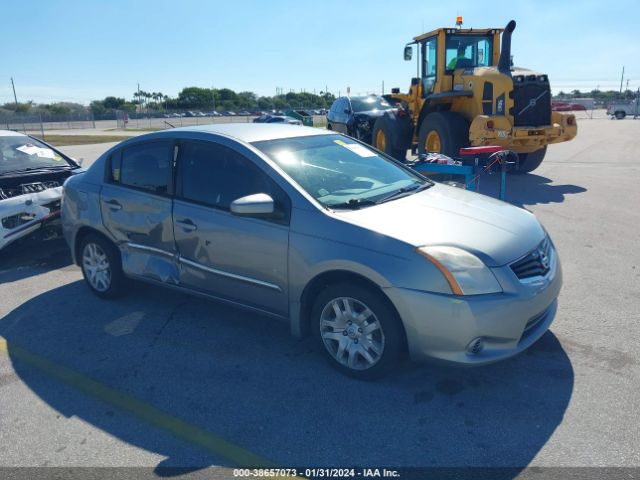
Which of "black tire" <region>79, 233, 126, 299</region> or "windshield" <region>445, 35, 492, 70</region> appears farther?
"windshield" <region>445, 35, 492, 70</region>

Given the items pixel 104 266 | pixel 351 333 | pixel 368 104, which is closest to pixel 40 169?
pixel 104 266

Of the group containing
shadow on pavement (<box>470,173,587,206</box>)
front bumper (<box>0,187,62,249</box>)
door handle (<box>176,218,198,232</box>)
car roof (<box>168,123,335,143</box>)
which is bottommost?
shadow on pavement (<box>470,173,587,206</box>)

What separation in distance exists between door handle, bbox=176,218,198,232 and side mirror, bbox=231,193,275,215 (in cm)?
65

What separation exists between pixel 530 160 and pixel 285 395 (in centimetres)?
1013

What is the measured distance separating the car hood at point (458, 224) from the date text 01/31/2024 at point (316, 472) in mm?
1272

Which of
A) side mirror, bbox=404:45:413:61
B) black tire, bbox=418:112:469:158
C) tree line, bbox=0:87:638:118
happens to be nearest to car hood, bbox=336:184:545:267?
black tire, bbox=418:112:469:158

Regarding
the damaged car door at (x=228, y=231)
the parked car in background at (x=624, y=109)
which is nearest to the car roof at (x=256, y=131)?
the damaged car door at (x=228, y=231)

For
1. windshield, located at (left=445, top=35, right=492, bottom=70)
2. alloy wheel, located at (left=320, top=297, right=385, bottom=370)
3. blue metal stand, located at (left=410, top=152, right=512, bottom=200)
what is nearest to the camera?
alloy wheel, located at (left=320, top=297, right=385, bottom=370)

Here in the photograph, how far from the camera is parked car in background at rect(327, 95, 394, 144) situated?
47.2 ft

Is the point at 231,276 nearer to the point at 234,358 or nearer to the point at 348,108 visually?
the point at 234,358

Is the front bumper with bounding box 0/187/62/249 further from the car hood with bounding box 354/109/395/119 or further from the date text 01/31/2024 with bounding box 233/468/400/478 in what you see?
the car hood with bounding box 354/109/395/119

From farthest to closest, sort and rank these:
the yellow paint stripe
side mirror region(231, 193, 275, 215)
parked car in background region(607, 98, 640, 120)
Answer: parked car in background region(607, 98, 640, 120) → side mirror region(231, 193, 275, 215) → the yellow paint stripe

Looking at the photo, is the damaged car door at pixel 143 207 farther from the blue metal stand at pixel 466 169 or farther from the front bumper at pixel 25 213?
the blue metal stand at pixel 466 169

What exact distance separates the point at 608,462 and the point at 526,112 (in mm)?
9014
